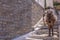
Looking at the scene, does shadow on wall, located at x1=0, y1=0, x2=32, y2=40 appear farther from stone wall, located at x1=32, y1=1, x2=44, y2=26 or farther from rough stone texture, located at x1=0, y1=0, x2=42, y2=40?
stone wall, located at x1=32, y1=1, x2=44, y2=26

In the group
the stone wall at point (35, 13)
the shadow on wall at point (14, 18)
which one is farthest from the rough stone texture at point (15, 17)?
the stone wall at point (35, 13)

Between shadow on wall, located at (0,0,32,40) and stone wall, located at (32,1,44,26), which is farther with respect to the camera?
stone wall, located at (32,1,44,26)

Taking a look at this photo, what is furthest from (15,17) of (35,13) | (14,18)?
(35,13)

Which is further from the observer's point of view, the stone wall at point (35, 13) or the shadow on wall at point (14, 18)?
the stone wall at point (35, 13)

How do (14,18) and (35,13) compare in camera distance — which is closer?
(14,18)

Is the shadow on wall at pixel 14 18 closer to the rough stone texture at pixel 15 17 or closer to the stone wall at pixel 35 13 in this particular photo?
the rough stone texture at pixel 15 17

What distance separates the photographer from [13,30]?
11.8 ft

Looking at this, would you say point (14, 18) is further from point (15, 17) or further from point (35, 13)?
point (35, 13)

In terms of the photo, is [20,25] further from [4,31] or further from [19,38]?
[4,31]

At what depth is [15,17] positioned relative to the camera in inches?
147

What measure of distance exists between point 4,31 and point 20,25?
2.04 feet

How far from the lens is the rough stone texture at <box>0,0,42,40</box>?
345cm

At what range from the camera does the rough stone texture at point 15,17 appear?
136 inches

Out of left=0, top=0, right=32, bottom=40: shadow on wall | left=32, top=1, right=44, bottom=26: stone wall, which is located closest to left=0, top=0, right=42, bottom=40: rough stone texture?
left=0, top=0, right=32, bottom=40: shadow on wall
